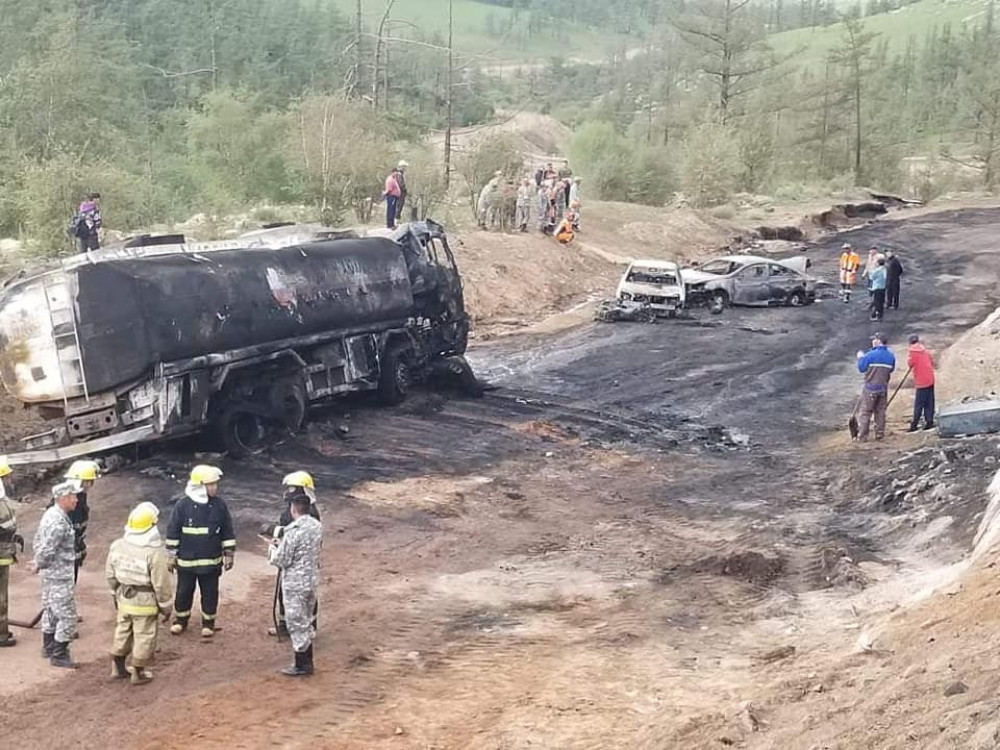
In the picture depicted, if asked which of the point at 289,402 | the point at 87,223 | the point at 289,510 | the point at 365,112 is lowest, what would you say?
the point at 289,402

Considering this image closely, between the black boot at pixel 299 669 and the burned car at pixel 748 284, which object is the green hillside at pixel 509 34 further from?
the black boot at pixel 299 669

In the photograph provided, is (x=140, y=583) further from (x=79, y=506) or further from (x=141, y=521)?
(x=79, y=506)

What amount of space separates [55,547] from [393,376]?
32.9 ft

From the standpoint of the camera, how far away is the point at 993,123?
6931 centimetres

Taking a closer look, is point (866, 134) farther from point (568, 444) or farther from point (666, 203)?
point (568, 444)

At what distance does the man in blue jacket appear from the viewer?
17438 mm

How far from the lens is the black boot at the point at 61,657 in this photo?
950 centimetres

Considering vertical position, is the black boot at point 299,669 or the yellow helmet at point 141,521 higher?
the yellow helmet at point 141,521

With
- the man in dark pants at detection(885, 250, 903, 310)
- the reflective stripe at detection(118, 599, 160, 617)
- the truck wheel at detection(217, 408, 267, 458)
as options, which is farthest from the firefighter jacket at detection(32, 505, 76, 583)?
the man in dark pants at detection(885, 250, 903, 310)

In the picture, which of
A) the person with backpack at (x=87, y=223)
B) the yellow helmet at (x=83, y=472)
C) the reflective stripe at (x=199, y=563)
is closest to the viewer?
the yellow helmet at (x=83, y=472)

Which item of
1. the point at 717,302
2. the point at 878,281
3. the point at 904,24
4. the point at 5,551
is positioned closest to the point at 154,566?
the point at 5,551

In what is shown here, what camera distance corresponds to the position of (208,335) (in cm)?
1535

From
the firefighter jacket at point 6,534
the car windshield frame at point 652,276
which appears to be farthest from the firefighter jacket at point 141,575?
the car windshield frame at point 652,276

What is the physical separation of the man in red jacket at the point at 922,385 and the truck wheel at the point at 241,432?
9.80m
